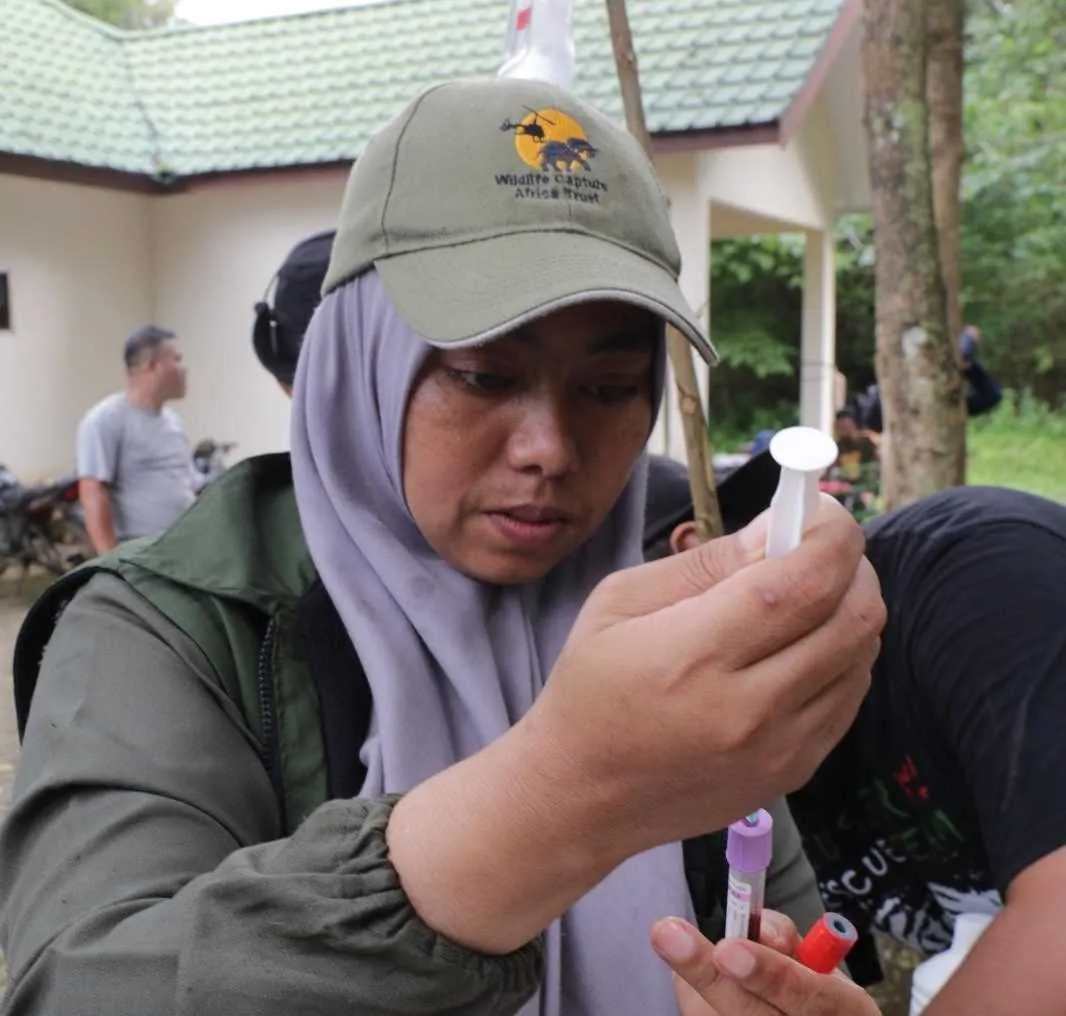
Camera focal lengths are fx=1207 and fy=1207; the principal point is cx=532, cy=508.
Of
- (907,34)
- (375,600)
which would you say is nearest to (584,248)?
(375,600)

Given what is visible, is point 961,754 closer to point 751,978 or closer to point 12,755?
point 751,978

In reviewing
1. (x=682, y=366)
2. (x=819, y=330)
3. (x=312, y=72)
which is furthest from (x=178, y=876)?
(x=819, y=330)

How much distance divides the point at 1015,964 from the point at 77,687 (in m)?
1.04

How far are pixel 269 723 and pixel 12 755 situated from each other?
4.93 metres

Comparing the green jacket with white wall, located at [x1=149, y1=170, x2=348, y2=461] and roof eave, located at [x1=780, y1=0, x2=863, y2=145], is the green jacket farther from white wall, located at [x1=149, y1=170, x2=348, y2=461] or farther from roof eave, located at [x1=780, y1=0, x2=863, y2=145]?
white wall, located at [x1=149, y1=170, x2=348, y2=461]

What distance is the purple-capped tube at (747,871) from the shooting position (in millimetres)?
1066

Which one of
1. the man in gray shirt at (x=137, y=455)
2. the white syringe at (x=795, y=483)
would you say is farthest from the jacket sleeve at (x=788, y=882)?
the man in gray shirt at (x=137, y=455)

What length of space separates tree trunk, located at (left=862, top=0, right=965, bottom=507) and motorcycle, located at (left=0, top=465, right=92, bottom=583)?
7.17 m

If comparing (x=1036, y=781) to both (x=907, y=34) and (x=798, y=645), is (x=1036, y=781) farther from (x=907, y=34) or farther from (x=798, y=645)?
(x=907, y=34)

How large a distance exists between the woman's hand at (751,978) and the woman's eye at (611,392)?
0.53 meters

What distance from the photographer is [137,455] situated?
20.0 feet

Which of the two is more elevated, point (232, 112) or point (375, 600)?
point (232, 112)

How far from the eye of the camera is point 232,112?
10648 mm

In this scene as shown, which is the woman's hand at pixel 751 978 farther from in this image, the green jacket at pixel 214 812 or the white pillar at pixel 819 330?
the white pillar at pixel 819 330
